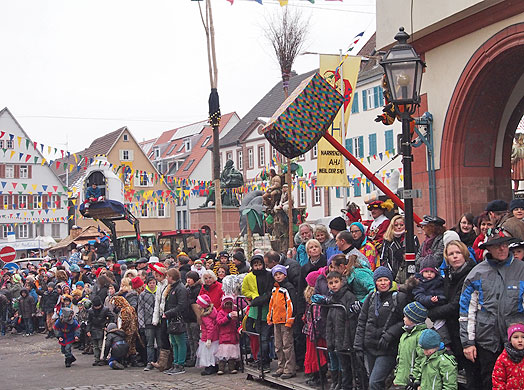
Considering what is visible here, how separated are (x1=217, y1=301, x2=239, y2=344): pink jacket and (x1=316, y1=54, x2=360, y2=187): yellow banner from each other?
524 centimetres

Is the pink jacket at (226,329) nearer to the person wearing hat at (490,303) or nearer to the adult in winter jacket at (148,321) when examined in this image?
the adult in winter jacket at (148,321)

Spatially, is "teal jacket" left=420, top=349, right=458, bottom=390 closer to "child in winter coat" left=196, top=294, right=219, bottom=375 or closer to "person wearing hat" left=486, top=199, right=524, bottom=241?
"person wearing hat" left=486, top=199, right=524, bottom=241

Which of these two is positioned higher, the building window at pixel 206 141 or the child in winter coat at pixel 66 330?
the building window at pixel 206 141

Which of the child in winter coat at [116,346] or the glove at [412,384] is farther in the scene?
the child in winter coat at [116,346]

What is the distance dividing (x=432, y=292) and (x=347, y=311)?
1.70m

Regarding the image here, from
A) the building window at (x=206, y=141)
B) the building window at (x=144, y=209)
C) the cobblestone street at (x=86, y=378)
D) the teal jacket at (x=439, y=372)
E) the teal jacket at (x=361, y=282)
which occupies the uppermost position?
the building window at (x=206, y=141)

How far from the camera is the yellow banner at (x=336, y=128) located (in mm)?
A: 16703

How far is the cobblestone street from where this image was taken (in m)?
11.4

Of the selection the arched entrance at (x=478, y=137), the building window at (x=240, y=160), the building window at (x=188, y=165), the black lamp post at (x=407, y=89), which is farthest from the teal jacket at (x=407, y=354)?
the building window at (x=188, y=165)

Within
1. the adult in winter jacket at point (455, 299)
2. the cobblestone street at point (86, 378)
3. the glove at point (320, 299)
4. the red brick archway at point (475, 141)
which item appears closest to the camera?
the adult in winter jacket at point (455, 299)

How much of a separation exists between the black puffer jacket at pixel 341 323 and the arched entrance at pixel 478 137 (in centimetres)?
487

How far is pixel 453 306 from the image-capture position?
7.23 m

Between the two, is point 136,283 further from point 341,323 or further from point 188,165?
point 188,165

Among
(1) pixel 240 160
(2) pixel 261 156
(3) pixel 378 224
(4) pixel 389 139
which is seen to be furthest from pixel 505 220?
(1) pixel 240 160
